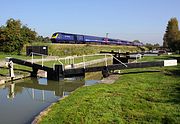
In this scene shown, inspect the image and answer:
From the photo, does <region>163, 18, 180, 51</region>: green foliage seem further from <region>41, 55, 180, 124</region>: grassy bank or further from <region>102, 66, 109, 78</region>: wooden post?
<region>41, 55, 180, 124</region>: grassy bank

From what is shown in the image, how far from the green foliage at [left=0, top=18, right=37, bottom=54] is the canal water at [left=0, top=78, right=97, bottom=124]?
21039 millimetres

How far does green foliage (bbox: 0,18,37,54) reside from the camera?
127ft

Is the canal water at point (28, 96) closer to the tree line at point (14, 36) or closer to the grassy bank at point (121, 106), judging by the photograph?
the grassy bank at point (121, 106)

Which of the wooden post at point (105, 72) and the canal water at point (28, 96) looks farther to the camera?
the wooden post at point (105, 72)

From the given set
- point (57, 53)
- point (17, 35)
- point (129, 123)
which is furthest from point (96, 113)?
point (57, 53)

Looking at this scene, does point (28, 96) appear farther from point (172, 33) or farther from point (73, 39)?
point (172, 33)

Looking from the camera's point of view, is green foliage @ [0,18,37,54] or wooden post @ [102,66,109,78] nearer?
wooden post @ [102,66,109,78]

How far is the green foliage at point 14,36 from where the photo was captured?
38750mm

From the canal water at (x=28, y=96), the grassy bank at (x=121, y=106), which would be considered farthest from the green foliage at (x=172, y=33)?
the grassy bank at (x=121, y=106)

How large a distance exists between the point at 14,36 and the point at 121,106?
32660 millimetres

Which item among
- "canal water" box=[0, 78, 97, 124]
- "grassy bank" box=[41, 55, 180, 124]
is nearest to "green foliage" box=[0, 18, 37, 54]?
"canal water" box=[0, 78, 97, 124]

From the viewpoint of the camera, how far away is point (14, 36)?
3878 centimetres

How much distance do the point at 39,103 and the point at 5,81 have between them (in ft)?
21.3

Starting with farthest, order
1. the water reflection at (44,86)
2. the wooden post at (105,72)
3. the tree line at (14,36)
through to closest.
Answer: the tree line at (14,36)
the wooden post at (105,72)
the water reflection at (44,86)
